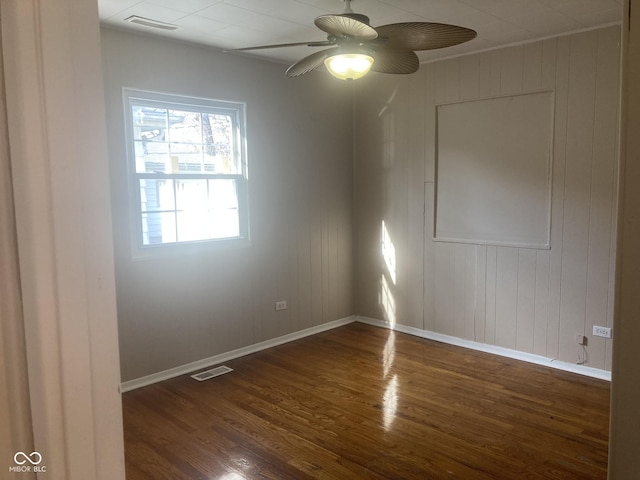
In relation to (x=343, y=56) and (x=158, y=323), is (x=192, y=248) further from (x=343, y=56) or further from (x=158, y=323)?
(x=343, y=56)

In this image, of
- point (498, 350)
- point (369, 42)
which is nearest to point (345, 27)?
point (369, 42)

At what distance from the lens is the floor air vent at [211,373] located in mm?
3873

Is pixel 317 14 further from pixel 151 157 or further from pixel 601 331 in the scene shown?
pixel 601 331

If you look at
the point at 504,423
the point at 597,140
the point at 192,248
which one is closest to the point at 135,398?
the point at 192,248

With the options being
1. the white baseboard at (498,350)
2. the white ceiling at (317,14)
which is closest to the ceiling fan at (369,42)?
the white ceiling at (317,14)

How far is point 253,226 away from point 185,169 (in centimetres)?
82

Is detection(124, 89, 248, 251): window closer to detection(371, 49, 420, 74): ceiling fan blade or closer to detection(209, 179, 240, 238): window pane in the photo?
detection(209, 179, 240, 238): window pane

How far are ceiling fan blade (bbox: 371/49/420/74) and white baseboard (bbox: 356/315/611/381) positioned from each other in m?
2.63

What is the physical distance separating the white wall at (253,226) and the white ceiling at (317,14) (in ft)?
1.05

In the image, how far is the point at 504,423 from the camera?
3074mm

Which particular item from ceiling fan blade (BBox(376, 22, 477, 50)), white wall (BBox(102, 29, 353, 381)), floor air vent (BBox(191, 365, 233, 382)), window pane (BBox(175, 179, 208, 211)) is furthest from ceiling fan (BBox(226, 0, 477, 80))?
floor air vent (BBox(191, 365, 233, 382))

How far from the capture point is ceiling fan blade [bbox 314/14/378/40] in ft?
7.52

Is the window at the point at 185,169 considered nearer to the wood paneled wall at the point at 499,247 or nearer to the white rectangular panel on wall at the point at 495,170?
the wood paneled wall at the point at 499,247

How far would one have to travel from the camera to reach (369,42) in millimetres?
2660
